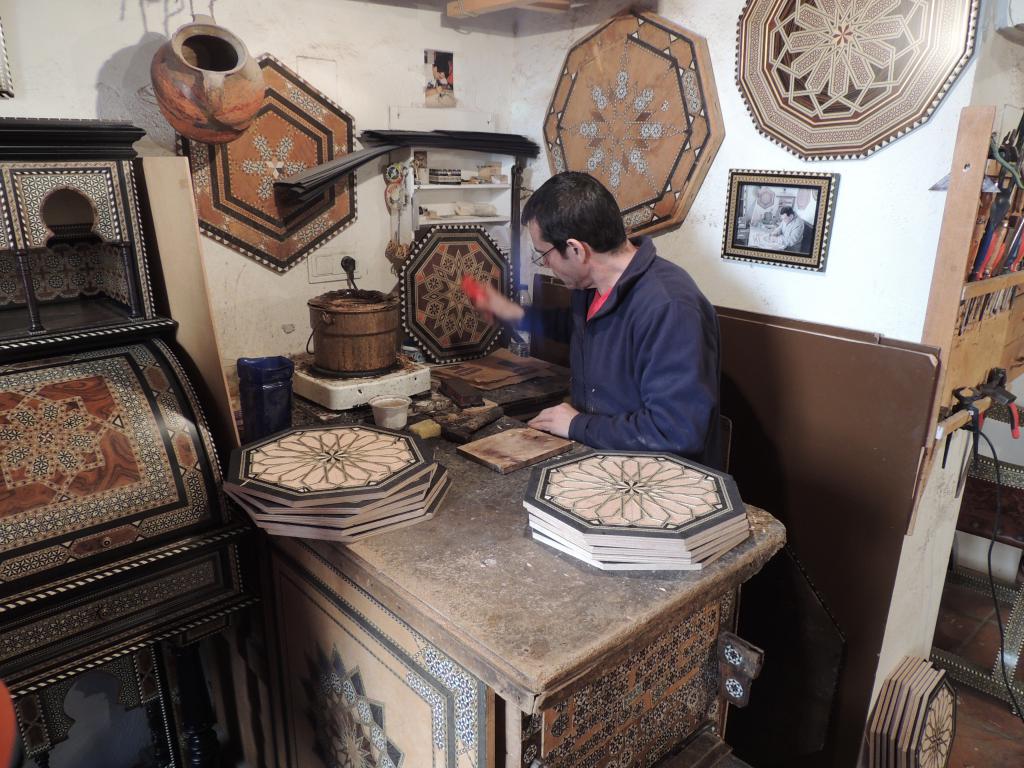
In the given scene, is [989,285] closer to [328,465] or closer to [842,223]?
[842,223]

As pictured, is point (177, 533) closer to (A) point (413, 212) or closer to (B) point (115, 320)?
(B) point (115, 320)

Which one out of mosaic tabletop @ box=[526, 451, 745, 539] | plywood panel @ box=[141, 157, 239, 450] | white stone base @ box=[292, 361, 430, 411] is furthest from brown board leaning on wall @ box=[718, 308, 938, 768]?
plywood panel @ box=[141, 157, 239, 450]

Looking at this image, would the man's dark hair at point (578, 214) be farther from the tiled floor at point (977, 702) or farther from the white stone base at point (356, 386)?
the tiled floor at point (977, 702)

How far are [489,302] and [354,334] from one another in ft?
2.32

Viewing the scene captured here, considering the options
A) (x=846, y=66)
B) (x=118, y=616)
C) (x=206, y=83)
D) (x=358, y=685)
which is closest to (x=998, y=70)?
(x=846, y=66)

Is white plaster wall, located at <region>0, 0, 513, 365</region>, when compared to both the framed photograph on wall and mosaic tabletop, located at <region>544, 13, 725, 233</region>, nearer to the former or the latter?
mosaic tabletop, located at <region>544, 13, 725, 233</region>

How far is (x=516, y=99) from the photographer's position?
3.42 m

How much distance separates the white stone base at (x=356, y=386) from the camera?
8.20ft

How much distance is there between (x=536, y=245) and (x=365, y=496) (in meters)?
1.16

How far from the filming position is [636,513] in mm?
1532

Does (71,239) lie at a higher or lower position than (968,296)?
higher

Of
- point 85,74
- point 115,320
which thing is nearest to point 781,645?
point 115,320

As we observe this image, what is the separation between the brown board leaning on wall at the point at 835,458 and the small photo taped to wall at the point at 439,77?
152cm

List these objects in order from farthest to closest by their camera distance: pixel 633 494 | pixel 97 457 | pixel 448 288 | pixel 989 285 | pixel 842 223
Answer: pixel 448 288, pixel 842 223, pixel 989 285, pixel 97 457, pixel 633 494
